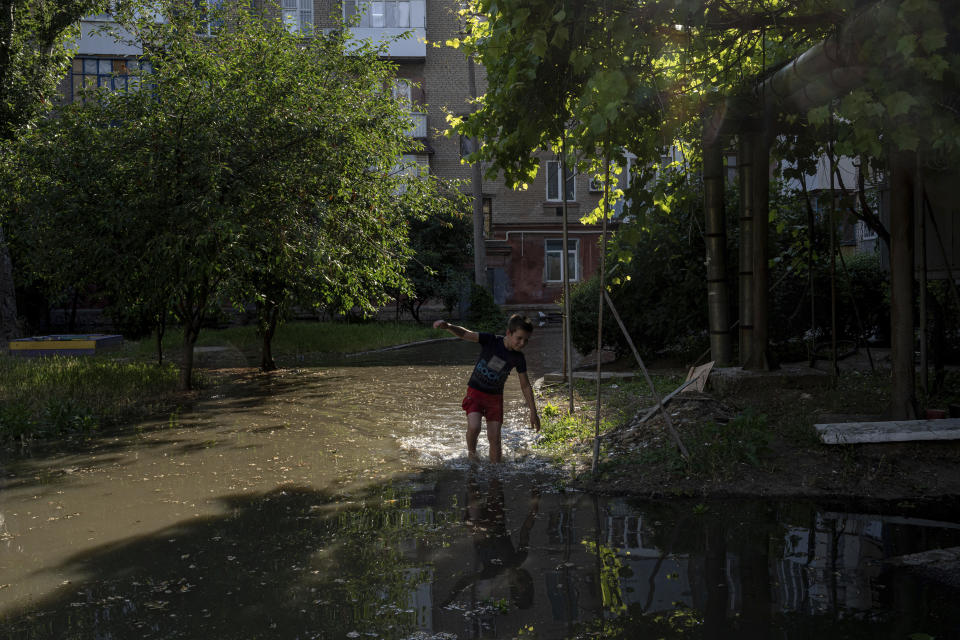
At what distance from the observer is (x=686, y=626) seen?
13.6 ft

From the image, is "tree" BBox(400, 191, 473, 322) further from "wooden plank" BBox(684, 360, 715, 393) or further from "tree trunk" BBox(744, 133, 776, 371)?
"wooden plank" BBox(684, 360, 715, 393)

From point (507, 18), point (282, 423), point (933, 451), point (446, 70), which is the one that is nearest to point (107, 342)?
point (282, 423)

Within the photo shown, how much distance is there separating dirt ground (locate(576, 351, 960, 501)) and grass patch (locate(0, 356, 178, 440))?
6.79 meters

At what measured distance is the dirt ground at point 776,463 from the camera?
664 cm

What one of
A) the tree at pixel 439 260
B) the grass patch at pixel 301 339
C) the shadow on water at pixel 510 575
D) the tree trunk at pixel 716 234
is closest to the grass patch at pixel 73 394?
the shadow on water at pixel 510 575

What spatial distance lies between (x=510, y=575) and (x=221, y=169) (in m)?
8.90

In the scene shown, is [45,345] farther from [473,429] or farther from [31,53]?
[473,429]

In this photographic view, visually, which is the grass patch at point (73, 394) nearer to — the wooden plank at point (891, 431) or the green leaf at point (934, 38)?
the wooden plank at point (891, 431)

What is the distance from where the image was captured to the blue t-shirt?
8.06 metres

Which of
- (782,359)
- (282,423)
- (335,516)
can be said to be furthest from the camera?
(782,359)

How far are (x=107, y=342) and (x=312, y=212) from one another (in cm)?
1048

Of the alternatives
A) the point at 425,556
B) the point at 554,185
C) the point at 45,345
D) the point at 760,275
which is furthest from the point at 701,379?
the point at 554,185

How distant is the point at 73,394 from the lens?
12086 mm

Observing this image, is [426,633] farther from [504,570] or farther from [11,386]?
[11,386]
